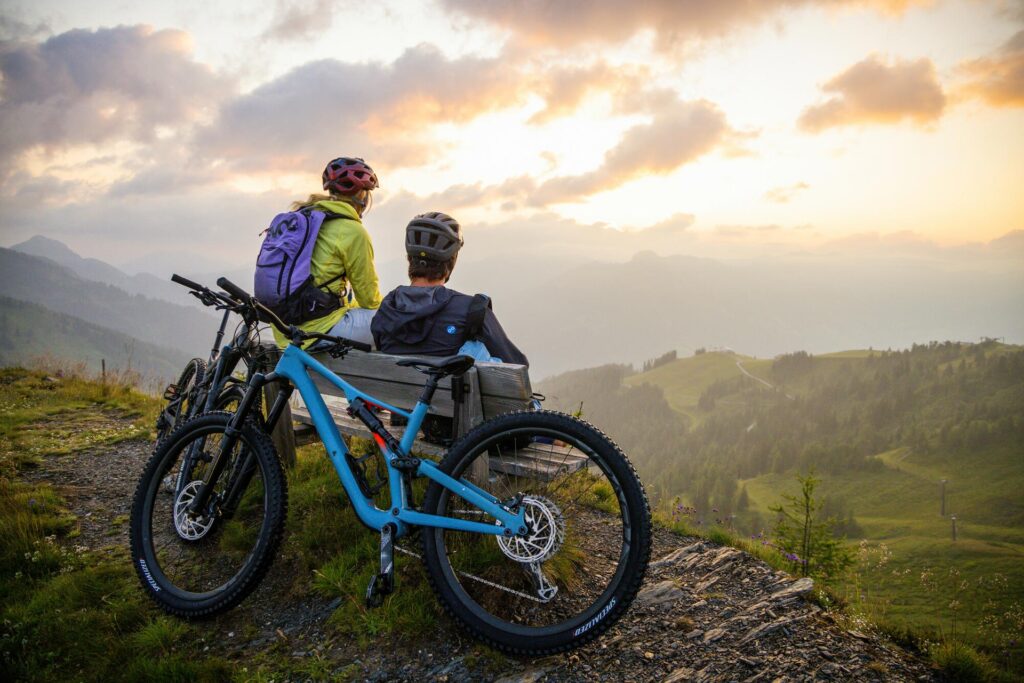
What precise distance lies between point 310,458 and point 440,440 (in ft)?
8.16

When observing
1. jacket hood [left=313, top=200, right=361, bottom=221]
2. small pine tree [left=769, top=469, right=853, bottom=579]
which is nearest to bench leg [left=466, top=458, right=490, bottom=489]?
jacket hood [left=313, top=200, right=361, bottom=221]

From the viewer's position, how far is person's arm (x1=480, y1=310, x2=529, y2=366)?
14.2 feet

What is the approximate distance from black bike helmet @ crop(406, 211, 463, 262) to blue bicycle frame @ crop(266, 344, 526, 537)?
1267 millimetres

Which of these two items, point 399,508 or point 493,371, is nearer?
point 399,508

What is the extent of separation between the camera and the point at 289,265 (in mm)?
4750

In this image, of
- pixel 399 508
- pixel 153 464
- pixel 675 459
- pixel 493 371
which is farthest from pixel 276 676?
pixel 675 459

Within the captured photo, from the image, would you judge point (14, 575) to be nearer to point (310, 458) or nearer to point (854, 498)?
point (310, 458)

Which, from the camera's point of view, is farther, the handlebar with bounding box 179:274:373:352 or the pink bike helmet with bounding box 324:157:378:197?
the pink bike helmet with bounding box 324:157:378:197

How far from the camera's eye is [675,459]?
5595 inches

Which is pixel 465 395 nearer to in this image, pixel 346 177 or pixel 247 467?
pixel 247 467

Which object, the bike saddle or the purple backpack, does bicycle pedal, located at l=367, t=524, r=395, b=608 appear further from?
the purple backpack

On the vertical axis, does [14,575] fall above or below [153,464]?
below

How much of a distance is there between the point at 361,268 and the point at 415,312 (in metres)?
1.07

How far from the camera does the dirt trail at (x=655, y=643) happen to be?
332 centimetres
